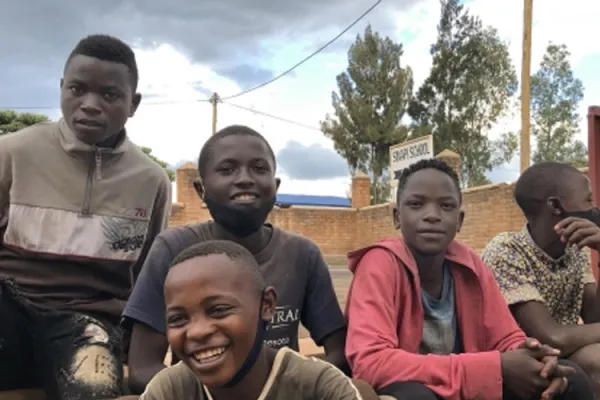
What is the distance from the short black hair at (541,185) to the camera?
2682mm

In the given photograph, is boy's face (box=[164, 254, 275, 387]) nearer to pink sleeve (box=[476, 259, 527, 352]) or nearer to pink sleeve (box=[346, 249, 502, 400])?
pink sleeve (box=[346, 249, 502, 400])

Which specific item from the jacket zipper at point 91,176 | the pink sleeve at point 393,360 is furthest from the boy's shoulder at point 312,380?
the jacket zipper at point 91,176

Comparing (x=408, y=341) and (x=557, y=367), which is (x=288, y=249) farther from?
(x=557, y=367)

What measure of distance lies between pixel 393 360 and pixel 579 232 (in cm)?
95

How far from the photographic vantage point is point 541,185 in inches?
107

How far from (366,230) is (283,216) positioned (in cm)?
266

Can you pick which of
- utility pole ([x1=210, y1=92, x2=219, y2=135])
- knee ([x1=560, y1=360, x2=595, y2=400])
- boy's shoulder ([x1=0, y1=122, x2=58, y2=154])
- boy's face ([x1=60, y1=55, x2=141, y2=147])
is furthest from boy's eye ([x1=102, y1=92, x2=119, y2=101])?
utility pole ([x1=210, y1=92, x2=219, y2=135])

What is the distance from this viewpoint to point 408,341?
7.11ft

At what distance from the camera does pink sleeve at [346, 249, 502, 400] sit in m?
1.96

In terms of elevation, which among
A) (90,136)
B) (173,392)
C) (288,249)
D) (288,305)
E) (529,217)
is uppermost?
(90,136)

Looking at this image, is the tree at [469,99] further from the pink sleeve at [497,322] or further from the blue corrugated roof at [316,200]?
the pink sleeve at [497,322]

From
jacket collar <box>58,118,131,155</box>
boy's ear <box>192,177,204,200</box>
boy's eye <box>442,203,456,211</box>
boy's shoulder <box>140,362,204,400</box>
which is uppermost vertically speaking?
jacket collar <box>58,118,131,155</box>

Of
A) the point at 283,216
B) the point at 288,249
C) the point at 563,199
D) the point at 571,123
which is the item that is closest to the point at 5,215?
the point at 288,249

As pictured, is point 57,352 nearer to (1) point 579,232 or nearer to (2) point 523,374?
(2) point 523,374
